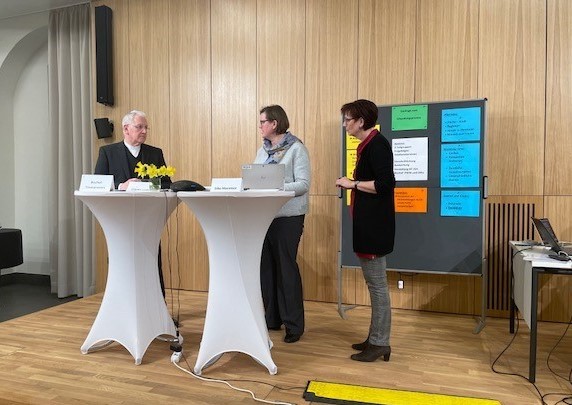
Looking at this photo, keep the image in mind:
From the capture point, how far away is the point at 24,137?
219 inches

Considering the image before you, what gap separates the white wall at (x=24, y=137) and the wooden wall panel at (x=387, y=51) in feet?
13.0

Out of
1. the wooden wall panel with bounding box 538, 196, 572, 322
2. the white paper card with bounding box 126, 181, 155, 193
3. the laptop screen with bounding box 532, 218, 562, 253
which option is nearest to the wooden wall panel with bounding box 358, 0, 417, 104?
the wooden wall panel with bounding box 538, 196, 572, 322

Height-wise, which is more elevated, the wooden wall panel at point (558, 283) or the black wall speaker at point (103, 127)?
the black wall speaker at point (103, 127)

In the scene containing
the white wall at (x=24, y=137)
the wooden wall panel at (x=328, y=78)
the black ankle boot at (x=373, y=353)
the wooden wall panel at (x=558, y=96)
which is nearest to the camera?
the black ankle boot at (x=373, y=353)

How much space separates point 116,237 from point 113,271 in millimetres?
209

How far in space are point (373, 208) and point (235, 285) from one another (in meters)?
0.86

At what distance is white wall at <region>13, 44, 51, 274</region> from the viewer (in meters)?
5.48

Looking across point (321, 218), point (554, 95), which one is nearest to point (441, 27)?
point (554, 95)

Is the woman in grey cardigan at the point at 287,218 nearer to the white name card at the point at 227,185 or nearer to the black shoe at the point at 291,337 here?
the black shoe at the point at 291,337

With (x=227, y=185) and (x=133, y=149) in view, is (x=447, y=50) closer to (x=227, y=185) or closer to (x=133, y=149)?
(x=227, y=185)

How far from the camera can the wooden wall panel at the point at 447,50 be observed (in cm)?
359

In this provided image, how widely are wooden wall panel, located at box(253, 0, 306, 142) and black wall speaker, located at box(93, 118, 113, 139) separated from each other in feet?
5.44

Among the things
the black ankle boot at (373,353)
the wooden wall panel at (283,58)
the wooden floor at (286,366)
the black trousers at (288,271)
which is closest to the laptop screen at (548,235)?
the wooden floor at (286,366)

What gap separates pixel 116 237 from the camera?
2.55 metres
